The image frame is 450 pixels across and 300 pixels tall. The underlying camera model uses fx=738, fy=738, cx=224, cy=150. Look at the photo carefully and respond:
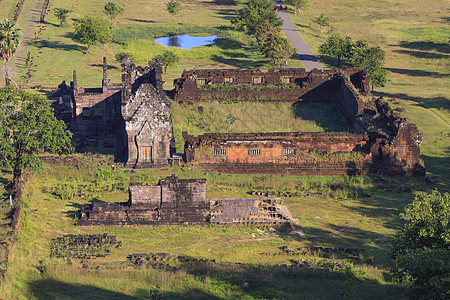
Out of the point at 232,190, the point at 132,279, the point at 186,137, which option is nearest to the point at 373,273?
the point at 132,279

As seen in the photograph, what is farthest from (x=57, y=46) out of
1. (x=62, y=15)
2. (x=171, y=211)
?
(x=171, y=211)

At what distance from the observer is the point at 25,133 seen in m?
45.2

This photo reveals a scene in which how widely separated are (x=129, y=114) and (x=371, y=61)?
110ft

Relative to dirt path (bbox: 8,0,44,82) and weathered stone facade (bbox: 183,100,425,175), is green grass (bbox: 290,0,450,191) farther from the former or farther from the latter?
dirt path (bbox: 8,0,44,82)

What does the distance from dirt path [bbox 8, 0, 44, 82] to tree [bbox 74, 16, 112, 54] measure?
6845mm

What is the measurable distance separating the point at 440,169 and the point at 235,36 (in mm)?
54103

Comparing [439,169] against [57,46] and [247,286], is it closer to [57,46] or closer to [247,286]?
[247,286]

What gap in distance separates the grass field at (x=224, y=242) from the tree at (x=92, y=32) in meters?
41.2

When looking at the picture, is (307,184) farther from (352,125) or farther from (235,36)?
(235,36)

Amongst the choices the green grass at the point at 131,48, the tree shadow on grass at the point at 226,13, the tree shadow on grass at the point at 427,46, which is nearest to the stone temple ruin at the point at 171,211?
the green grass at the point at 131,48

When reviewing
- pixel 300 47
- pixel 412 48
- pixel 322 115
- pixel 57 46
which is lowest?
pixel 322 115

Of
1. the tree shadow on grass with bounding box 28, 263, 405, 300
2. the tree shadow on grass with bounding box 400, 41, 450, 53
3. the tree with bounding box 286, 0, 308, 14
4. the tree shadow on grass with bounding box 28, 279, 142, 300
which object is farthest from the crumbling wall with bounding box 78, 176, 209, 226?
the tree with bounding box 286, 0, 308, 14

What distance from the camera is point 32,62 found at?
82.8 meters

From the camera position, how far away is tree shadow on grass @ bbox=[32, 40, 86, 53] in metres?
90.1
